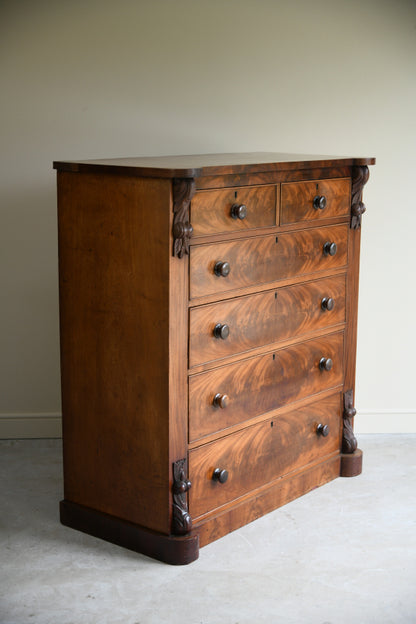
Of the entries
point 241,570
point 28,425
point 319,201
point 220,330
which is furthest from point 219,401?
Result: point 28,425

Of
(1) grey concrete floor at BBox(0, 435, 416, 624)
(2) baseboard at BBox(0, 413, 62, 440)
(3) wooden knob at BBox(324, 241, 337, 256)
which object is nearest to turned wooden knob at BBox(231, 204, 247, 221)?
(3) wooden knob at BBox(324, 241, 337, 256)

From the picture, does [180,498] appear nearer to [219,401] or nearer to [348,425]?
[219,401]

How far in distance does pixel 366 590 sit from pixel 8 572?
1.16 meters

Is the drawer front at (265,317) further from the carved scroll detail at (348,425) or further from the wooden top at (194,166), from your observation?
the wooden top at (194,166)

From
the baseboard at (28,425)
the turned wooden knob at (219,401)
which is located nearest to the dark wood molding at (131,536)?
the turned wooden knob at (219,401)

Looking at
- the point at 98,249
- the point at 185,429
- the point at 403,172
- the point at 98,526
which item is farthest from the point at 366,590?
the point at 403,172

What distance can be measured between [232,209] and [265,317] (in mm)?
463

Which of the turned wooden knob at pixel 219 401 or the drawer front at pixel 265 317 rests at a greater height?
the drawer front at pixel 265 317

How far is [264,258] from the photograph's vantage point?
303cm

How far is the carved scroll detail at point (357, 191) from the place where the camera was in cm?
339

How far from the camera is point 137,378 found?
9.02 feet

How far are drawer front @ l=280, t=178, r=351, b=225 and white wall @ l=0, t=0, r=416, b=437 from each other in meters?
0.61

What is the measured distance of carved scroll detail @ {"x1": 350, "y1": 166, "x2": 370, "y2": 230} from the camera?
339 cm

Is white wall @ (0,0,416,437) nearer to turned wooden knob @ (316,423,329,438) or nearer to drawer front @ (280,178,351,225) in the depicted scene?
drawer front @ (280,178,351,225)
